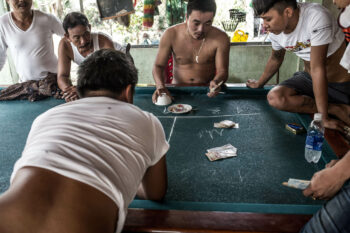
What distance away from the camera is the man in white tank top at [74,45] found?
2.57m

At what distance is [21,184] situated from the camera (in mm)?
782

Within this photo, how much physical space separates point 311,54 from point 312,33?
157 millimetres

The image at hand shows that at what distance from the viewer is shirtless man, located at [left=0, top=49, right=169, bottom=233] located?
2.51 ft

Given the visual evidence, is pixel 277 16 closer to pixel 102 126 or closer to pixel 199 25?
Result: pixel 199 25

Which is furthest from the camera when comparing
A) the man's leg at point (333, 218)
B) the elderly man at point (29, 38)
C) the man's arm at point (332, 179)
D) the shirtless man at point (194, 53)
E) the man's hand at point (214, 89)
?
the elderly man at point (29, 38)

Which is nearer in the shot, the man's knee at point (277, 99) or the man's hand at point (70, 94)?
the man's knee at point (277, 99)

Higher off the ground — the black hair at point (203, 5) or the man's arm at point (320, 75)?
the black hair at point (203, 5)

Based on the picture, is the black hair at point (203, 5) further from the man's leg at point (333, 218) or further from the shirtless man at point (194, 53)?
the man's leg at point (333, 218)

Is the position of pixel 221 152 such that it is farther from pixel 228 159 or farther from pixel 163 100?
pixel 163 100

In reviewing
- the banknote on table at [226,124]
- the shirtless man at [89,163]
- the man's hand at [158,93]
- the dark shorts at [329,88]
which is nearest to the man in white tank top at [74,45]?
the man's hand at [158,93]

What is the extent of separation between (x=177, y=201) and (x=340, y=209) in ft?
2.04

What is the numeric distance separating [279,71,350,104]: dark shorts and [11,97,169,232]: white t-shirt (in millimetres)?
1782

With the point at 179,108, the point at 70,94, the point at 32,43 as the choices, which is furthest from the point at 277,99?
the point at 32,43

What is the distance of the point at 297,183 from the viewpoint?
1281 millimetres
